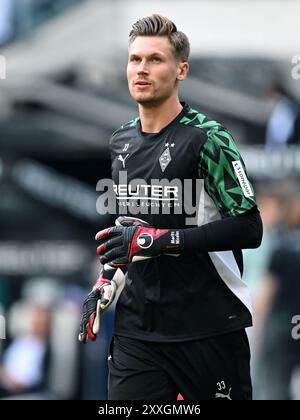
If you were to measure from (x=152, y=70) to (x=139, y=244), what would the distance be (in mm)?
771

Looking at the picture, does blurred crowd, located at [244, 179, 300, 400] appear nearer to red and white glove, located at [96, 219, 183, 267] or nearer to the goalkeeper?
the goalkeeper

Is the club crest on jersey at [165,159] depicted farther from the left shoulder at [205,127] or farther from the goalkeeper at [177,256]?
the left shoulder at [205,127]

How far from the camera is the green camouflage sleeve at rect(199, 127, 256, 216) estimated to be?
5.18 metres

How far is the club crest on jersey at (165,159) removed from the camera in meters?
5.29

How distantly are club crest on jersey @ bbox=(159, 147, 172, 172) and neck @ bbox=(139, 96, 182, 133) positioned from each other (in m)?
0.17

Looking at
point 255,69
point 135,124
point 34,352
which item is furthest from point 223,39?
point 135,124

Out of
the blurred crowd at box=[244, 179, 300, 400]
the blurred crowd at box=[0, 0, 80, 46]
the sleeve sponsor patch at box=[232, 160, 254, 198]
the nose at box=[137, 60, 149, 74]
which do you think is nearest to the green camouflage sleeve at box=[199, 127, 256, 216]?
the sleeve sponsor patch at box=[232, 160, 254, 198]

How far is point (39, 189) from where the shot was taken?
12789 mm

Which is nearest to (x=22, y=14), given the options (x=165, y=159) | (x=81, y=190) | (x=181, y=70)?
(x=81, y=190)

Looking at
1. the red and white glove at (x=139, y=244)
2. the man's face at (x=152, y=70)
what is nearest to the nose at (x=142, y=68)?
the man's face at (x=152, y=70)

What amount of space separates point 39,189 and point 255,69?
260 centimetres

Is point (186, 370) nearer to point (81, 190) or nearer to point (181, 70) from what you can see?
point (181, 70)

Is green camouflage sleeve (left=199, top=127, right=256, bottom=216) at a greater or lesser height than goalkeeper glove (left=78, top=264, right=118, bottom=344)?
greater

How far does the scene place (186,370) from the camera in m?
5.32
